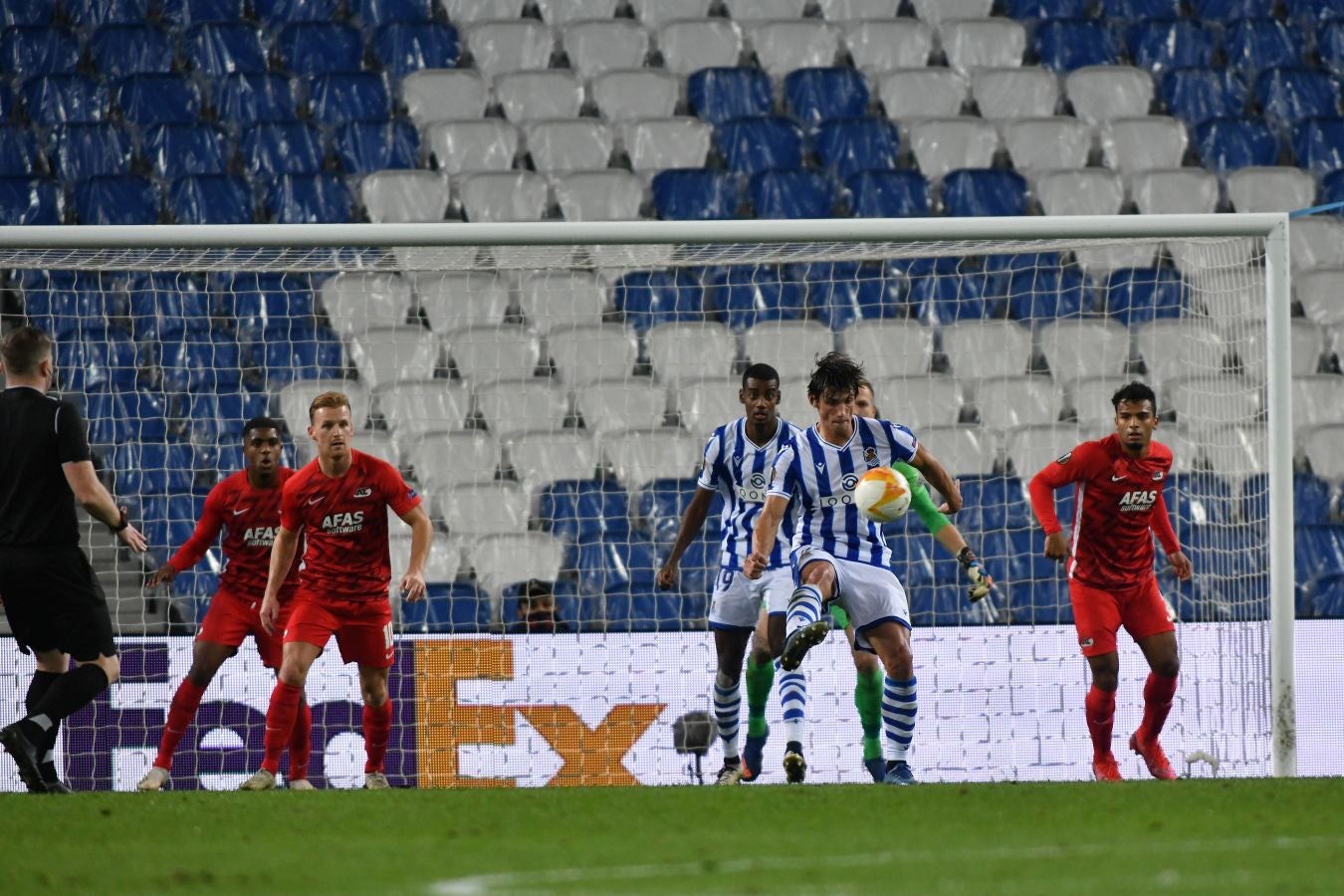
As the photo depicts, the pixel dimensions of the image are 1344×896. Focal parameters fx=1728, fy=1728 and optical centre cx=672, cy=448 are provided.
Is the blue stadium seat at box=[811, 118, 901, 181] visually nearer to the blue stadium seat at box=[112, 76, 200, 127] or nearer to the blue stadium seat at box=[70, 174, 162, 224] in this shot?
the blue stadium seat at box=[112, 76, 200, 127]

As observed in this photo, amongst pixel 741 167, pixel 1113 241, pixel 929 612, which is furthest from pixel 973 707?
pixel 741 167

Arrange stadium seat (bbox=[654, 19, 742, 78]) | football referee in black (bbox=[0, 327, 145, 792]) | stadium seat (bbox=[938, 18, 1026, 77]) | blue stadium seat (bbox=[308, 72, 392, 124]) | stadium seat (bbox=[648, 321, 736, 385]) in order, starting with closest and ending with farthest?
1. football referee in black (bbox=[0, 327, 145, 792])
2. stadium seat (bbox=[648, 321, 736, 385])
3. blue stadium seat (bbox=[308, 72, 392, 124])
4. stadium seat (bbox=[654, 19, 742, 78])
5. stadium seat (bbox=[938, 18, 1026, 77])

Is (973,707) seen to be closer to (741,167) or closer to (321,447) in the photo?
(321,447)

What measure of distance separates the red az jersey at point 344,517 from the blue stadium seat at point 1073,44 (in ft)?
A: 26.4

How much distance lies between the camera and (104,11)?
44.7 feet

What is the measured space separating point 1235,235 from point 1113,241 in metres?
0.57

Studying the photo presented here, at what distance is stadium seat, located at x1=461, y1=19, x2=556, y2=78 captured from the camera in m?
13.5

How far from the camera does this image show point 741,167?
41.8ft

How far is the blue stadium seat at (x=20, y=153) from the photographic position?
12602mm

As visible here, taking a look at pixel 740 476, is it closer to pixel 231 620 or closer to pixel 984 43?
pixel 231 620

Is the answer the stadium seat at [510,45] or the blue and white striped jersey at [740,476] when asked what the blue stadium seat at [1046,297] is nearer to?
the blue and white striped jersey at [740,476]

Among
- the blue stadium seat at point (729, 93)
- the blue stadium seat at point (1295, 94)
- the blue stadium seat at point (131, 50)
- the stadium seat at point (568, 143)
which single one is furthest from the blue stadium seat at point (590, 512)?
the blue stadium seat at point (1295, 94)

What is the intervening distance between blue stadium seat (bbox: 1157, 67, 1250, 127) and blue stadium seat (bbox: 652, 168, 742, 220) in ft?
12.1

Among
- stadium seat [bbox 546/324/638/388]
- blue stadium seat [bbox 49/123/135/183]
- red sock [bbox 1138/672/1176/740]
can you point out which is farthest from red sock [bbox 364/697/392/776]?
blue stadium seat [bbox 49/123/135/183]
